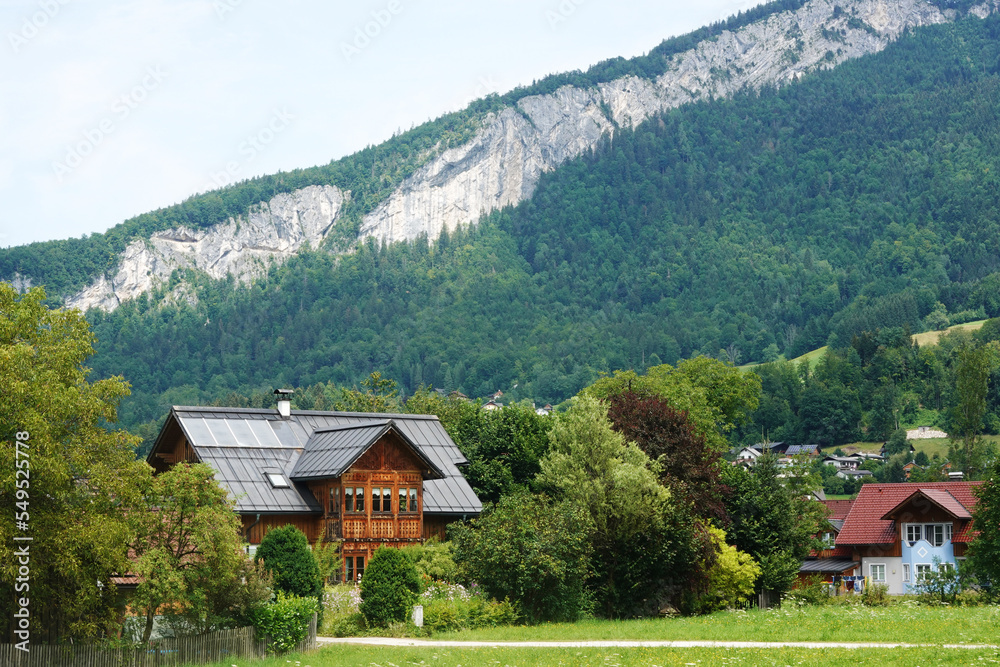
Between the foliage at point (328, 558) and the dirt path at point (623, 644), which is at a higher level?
the foliage at point (328, 558)

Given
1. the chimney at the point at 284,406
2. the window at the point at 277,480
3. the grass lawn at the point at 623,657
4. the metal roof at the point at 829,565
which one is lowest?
the grass lawn at the point at 623,657

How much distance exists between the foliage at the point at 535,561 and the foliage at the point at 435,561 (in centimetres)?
134

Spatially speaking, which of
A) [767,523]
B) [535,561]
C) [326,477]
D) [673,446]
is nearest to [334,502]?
[326,477]

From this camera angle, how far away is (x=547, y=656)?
90.6 ft

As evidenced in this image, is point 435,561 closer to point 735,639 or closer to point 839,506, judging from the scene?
point 735,639

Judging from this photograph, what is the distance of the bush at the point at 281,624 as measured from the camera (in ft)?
103

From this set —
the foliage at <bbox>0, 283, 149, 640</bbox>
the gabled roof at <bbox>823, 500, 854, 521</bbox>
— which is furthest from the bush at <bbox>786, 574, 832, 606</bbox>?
the gabled roof at <bbox>823, 500, 854, 521</bbox>

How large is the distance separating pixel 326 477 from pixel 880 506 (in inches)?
1674

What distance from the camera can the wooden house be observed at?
46.2 metres

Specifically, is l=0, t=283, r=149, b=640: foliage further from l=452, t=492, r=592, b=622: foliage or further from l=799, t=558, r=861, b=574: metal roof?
l=799, t=558, r=861, b=574: metal roof

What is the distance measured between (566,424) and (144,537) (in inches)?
810

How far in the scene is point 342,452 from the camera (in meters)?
47.4

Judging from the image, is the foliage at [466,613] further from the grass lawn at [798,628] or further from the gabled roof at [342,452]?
the gabled roof at [342,452]

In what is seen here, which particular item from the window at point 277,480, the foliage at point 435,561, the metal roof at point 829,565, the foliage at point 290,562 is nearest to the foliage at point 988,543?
the foliage at point 435,561
